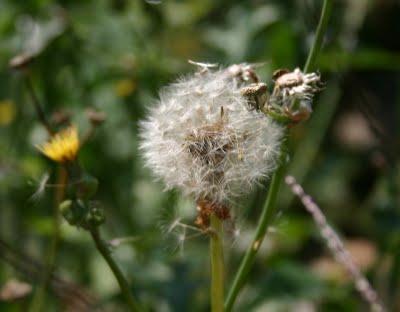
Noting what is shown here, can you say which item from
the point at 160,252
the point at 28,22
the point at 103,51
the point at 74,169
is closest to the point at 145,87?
the point at 103,51

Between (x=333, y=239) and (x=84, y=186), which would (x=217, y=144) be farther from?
(x=333, y=239)

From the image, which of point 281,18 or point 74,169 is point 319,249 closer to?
point 281,18

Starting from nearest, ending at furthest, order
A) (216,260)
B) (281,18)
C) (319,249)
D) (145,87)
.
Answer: (216,260)
(145,87)
(281,18)
(319,249)

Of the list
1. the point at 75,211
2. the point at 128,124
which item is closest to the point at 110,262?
the point at 75,211

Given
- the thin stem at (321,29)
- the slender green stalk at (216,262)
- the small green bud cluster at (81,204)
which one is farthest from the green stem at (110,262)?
the thin stem at (321,29)

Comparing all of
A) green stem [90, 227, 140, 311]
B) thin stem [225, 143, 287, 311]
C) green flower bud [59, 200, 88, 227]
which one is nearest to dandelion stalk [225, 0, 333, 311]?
thin stem [225, 143, 287, 311]

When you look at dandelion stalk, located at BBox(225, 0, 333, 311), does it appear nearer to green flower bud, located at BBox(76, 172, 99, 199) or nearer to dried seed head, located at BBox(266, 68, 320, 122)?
dried seed head, located at BBox(266, 68, 320, 122)

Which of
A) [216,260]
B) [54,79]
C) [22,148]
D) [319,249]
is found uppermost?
[216,260]

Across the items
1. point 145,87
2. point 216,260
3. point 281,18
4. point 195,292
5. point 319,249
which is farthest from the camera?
point 319,249
